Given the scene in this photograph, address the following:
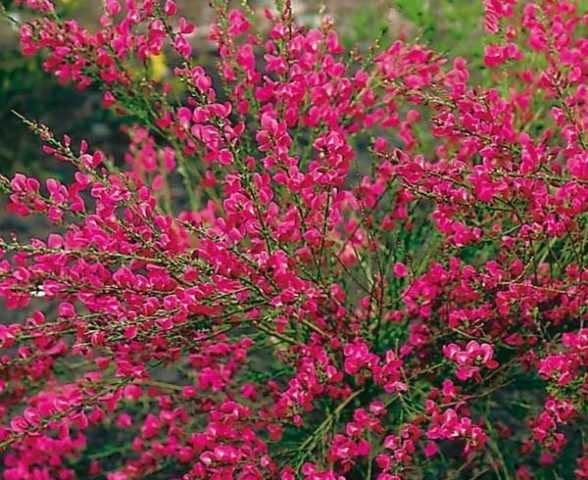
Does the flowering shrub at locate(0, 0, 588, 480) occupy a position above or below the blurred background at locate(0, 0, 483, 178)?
below

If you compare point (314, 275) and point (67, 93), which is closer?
point (314, 275)

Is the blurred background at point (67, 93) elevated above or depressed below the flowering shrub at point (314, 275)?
above

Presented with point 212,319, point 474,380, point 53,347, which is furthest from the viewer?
point 53,347

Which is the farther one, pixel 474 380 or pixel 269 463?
pixel 474 380

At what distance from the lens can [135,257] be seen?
7.20ft

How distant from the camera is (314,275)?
8.46 feet

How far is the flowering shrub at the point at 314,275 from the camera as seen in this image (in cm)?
222

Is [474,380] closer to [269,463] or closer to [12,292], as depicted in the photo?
[269,463]

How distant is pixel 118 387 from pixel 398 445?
54 centimetres

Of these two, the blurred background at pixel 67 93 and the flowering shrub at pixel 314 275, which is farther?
the blurred background at pixel 67 93

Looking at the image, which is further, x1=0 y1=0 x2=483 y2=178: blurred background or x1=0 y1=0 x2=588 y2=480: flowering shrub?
x1=0 y1=0 x2=483 y2=178: blurred background

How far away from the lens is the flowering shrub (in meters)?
2.22

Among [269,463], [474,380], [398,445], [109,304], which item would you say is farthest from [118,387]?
[474,380]

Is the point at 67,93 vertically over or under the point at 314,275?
over
